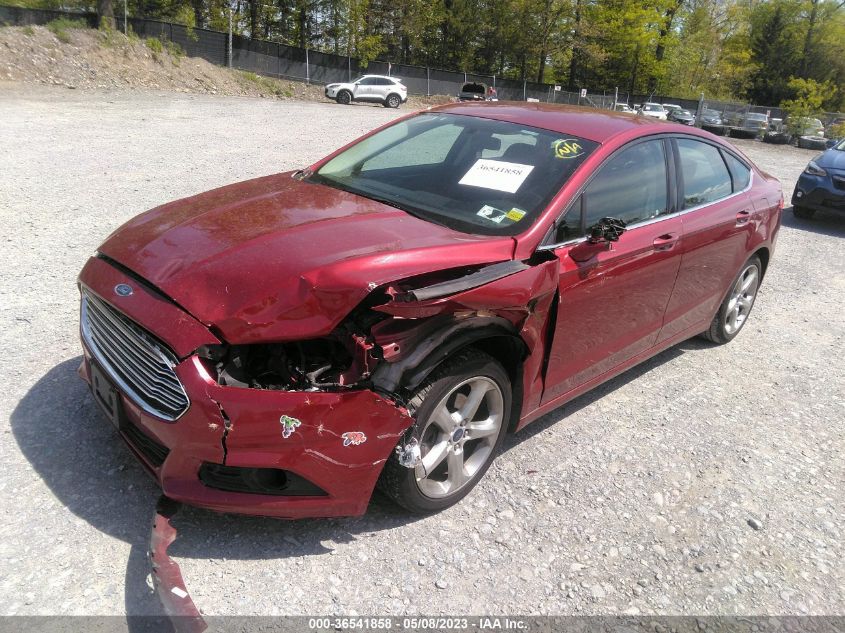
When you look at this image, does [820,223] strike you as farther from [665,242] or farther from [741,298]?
[665,242]

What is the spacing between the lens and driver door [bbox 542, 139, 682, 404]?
3271mm

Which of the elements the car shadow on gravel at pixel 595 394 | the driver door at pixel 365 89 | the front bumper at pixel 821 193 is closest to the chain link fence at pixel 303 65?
the driver door at pixel 365 89

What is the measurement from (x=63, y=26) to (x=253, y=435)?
102 feet

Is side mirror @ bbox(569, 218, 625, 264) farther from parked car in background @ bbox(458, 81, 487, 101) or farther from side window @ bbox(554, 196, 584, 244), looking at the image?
parked car in background @ bbox(458, 81, 487, 101)

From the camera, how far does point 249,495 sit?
2465 mm

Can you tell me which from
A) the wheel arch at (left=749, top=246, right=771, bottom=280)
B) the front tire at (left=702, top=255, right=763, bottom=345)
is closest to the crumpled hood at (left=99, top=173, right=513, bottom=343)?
the front tire at (left=702, top=255, right=763, bottom=345)

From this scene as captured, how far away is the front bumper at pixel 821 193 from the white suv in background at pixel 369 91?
26412mm

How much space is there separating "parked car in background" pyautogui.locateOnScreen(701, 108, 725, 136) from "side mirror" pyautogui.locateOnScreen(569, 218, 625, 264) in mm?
31188

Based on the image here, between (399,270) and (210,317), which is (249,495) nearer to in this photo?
(210,317)

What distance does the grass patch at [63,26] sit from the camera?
26.2 meters

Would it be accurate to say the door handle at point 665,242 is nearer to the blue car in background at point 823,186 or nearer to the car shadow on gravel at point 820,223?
the car shadow on gravel at point 820,223

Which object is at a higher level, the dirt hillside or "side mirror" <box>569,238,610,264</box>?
the dirt hillside

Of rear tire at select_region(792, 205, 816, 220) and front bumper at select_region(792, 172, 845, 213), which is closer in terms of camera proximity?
front bumper at select_region(792, 172, 845, 213)

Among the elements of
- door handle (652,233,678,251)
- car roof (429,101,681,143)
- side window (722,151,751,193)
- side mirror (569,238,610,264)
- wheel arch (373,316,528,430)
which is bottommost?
wheel arch (373,316,528,430)
